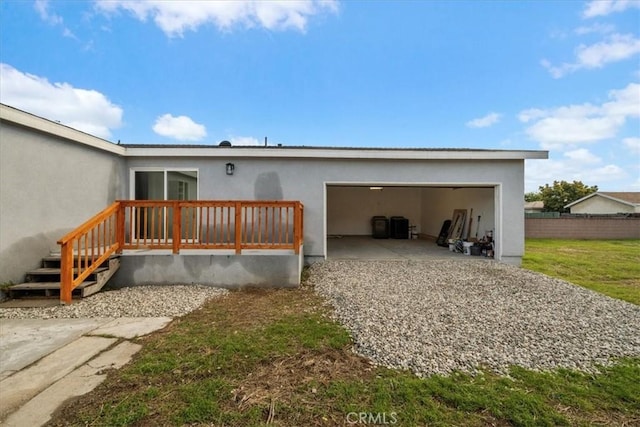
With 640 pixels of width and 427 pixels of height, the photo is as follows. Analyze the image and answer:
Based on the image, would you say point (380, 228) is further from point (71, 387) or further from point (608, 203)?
point (608, 203)

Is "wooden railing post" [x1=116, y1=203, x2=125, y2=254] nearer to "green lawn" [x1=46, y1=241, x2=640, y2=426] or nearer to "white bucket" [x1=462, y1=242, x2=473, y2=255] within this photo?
"green lawn" [x1=46, y1=241, x2=640, y2=426]

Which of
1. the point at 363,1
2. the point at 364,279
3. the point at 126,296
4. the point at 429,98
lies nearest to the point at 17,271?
the point at 126,296

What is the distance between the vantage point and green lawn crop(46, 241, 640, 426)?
1.92 metres

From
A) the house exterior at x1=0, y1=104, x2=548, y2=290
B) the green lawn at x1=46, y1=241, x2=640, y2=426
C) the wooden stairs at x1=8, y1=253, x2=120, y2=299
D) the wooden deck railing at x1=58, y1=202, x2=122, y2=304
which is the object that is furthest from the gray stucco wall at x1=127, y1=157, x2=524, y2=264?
the green lawn at x1=46, y1=241, x2=640, y2=426

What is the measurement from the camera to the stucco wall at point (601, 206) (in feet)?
95.2

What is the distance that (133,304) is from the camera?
4281 millimetres

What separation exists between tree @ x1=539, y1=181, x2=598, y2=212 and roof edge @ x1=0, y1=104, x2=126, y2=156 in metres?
41.1

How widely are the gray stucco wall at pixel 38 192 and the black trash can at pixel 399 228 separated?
10.9m

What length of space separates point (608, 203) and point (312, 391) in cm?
4037

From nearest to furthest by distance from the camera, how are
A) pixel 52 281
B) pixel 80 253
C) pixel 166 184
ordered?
pixel 80 253, pixel 52 281, pixel 166 184

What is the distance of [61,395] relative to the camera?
213 cm

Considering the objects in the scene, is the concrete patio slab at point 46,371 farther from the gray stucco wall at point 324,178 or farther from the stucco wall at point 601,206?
the stucco wall at point 601,206

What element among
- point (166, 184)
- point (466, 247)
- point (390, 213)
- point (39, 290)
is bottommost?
point (39, 290)

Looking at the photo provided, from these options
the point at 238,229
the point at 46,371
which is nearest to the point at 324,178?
the point at 238,229
